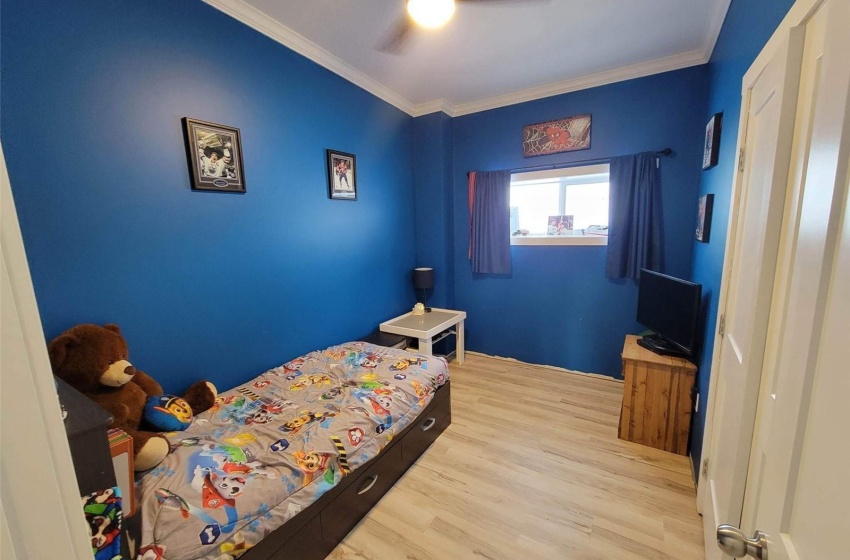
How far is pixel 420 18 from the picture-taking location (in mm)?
1727

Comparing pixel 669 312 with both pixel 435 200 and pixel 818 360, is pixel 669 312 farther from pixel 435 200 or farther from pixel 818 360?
pixel 435 200

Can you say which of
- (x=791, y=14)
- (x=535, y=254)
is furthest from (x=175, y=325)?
(x=535, y=254)

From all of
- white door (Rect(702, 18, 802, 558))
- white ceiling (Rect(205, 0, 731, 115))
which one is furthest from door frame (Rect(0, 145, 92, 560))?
white ceiling (Rect(205, 0, 731, 115))

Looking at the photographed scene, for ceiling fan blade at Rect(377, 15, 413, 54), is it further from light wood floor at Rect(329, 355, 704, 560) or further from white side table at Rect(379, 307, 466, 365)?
light wood floor at Rect(329, 355, 704, 560)

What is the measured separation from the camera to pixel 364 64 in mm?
2674

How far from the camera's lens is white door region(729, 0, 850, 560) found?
1.35 ft

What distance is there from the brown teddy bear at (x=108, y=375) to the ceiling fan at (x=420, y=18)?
2090 millimetres

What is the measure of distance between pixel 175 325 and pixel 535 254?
301 centimetres

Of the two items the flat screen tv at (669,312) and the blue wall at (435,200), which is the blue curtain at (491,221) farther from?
the flat screen tv at (669,312)

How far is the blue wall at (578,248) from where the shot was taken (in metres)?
2.69

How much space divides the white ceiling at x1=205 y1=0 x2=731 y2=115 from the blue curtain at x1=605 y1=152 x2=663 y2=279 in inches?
30.2

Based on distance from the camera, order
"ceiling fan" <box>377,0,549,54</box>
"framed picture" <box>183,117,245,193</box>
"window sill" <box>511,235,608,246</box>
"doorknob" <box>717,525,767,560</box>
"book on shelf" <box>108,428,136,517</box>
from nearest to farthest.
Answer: "doorknob" <box>717,525,767,560</box>, "book on shelf" <box>108,428,136,517</box>, "ceiling fan" <box>377,0,549,54</box>, "framed picture" <box>183,117,245,193</box>, "window sill" <box>511,235,608,246</box>

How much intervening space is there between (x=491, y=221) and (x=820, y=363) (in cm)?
314

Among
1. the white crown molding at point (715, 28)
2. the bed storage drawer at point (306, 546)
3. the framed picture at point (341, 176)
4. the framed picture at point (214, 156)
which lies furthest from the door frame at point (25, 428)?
the white crown molding at point (715, 28)
